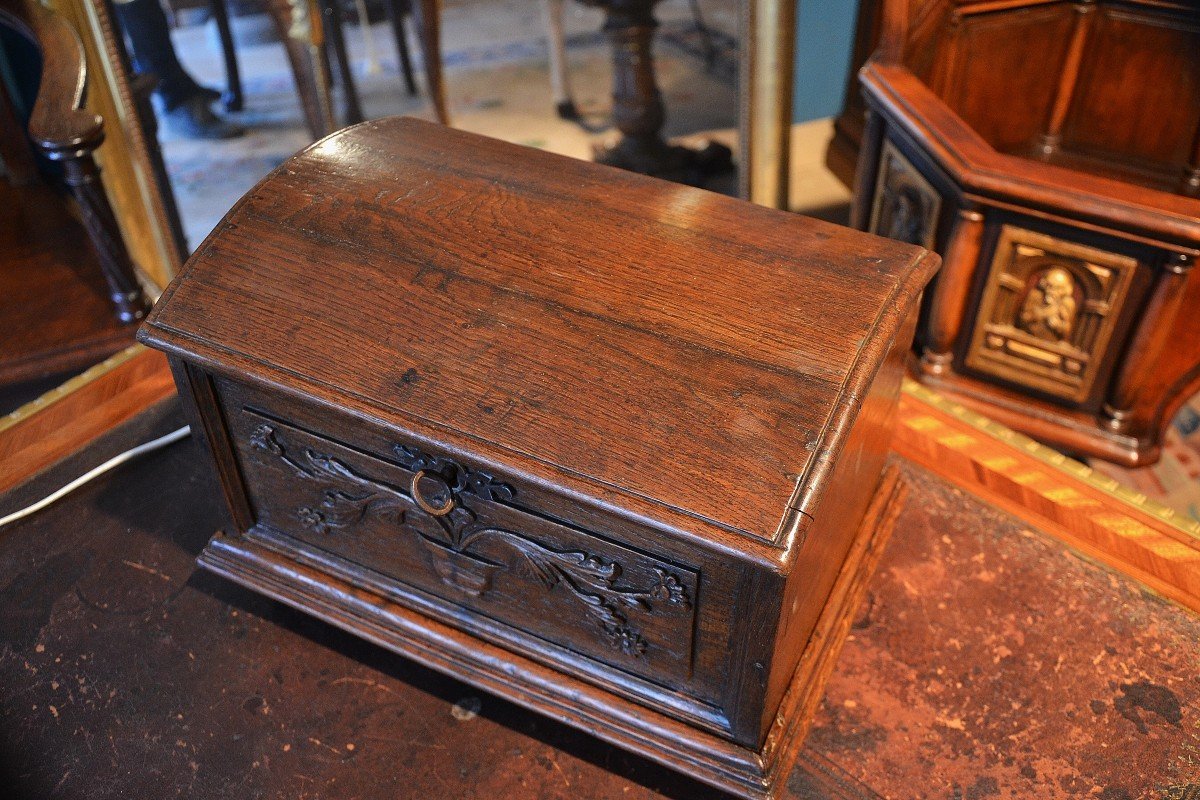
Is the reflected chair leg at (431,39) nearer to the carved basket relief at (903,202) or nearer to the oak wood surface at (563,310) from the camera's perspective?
the carved basket relief at (903,202)

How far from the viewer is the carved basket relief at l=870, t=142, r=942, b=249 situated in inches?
90.3

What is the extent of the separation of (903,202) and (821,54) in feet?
3.41

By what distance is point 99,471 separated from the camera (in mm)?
1694

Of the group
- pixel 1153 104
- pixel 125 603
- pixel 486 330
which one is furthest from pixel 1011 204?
pixel 125 603

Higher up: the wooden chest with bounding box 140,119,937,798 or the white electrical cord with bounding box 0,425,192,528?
the wooden chest with bounding box 140,119,937,798

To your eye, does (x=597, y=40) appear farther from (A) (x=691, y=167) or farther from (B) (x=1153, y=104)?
(B) (x=1153, y=104)

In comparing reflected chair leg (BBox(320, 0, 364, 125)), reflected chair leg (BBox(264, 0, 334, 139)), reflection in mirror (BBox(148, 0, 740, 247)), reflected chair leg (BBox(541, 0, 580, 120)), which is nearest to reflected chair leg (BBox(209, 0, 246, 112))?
reflection in mirror (BBox(148, 0, 740, 247))

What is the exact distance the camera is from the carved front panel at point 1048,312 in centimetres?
213

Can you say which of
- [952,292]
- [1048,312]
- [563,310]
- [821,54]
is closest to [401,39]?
[821,54]

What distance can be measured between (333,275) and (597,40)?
3521 millimetres

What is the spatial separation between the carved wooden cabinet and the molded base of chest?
87 centimetres

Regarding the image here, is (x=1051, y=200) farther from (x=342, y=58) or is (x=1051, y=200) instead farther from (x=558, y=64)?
(x=342, y=58)

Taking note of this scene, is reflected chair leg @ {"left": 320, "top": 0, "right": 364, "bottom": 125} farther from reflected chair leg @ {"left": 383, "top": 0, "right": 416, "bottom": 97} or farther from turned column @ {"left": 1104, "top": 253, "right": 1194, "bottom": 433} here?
turned column @ {"left": 1104, "top": 253, "right": 1194, "bottom": 433}

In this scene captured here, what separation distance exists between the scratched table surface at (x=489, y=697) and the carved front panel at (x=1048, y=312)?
78 centimetres
